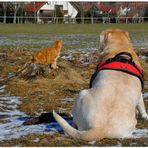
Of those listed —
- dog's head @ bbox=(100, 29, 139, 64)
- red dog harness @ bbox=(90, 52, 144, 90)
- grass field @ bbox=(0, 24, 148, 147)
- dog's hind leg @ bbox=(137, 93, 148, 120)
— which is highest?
dog's head @ bbox=(100, 29, 139, 64)

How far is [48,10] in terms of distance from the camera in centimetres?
7488

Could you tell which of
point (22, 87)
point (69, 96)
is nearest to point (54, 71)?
point (22, 87)

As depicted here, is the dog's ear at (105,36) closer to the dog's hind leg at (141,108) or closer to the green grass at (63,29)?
the dog's hind leg at (141,108)

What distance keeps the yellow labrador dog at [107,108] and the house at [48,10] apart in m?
63.9

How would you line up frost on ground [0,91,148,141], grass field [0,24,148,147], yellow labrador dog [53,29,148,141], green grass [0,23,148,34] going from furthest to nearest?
1. green grass [0,23,148,34]
2. frost on ground [0,91,148,141]
3. grass field [0,24,148,147]
4. yellow labrador dog [53,29,148,141]

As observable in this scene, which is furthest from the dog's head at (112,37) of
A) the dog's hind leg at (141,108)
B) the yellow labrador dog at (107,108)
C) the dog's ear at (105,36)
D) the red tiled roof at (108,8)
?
the red tiled roof at (108,8)

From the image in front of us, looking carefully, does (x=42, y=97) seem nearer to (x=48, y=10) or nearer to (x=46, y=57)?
(x=46, y=57)

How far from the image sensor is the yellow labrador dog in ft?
15.0

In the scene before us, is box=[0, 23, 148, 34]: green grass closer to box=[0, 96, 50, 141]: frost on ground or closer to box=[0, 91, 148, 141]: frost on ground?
box=[0, 96, 50, 141]: frost on ground

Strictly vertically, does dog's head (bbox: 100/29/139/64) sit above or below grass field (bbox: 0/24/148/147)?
above

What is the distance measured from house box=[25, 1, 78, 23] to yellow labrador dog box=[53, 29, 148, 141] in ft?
210

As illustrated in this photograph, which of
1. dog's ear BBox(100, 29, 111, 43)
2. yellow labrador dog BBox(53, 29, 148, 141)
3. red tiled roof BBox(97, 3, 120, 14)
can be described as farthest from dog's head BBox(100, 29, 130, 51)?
red tiled roof BBox(97, 3, 120, 14)

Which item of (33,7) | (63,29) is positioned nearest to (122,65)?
(63,29)

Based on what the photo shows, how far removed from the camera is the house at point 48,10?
→ 7066 centimetres
